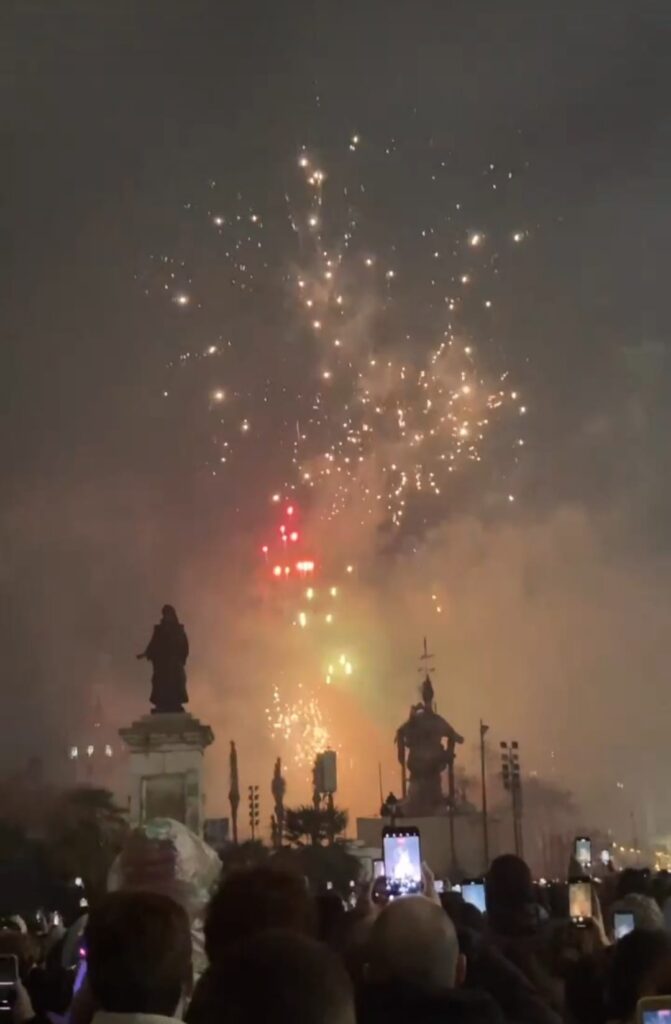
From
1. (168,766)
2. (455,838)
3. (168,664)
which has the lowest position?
(455,838)

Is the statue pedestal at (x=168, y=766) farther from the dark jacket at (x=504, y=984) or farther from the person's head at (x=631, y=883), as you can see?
the dark jacket at (x=504, y=984)

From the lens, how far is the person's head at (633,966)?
174 inches

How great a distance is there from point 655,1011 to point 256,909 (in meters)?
1.88

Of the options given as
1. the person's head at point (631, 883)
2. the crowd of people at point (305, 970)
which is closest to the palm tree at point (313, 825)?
the person's head at point (631, 883)

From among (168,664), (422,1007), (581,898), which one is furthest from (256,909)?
(168,664)

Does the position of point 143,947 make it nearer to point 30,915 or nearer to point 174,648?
point 174,648

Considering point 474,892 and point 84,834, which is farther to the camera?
point 84,834

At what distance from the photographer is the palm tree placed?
6041 cm

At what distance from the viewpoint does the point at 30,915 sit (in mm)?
39281

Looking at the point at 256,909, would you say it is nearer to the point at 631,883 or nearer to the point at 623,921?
the point at 623,921

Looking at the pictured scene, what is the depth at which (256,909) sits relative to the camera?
452 centimetres

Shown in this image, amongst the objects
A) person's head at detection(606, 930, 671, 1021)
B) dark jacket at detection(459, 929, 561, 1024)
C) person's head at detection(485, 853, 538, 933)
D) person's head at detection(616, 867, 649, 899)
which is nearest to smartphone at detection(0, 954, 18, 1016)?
dark jacket at detection(459, 929, 561, 1024)

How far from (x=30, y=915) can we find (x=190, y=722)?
12368 mm

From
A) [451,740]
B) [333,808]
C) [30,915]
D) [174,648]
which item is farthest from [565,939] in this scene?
[451,740]
